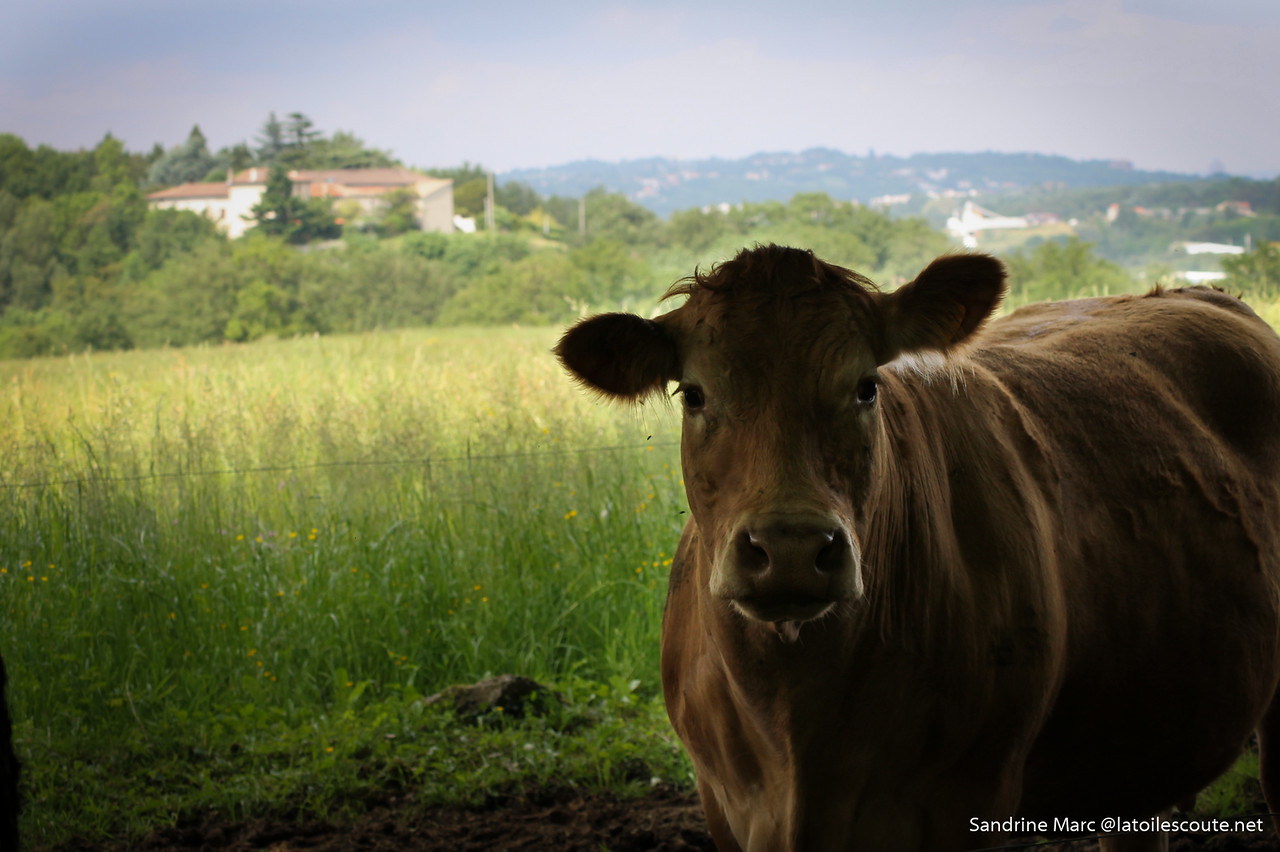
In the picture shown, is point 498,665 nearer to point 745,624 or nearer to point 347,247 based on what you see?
point 745,624

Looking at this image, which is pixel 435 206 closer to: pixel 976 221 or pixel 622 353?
pixel 976 221

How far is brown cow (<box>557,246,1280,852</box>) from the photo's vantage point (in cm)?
197

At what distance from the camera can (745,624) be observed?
2.09 m

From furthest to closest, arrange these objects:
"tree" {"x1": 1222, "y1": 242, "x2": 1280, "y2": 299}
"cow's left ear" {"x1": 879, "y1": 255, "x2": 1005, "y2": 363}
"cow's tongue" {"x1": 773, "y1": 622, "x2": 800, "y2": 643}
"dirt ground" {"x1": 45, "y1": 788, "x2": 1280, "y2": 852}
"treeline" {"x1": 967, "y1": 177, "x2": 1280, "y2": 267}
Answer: "treeline" {"x1": 967, "y1": 177, "x2": 1280, "y2": 267} < "tree" {"x1": 1222, "y1": 242, "x2": 1280, "y2": 299} < "dirt ground" {"x1": 45, "y1": 788, "x2": 1280, "y2": 852} < "cow's left ear" {"x1": 879, "y1": 255, "x2": 1005, "y2": 363} < "cow's tongue" {"x1": 773, "y1": 622, "x2": 800, "y2": 643}

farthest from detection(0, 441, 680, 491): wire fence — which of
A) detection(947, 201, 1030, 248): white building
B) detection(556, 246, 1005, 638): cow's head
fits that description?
detection(947, 201, 1030, 248): white building

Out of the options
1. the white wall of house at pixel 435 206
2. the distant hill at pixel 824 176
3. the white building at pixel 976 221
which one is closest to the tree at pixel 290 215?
the white wall of house at pixel 435 206

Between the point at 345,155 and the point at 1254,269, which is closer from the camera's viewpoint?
the point at 1254,269

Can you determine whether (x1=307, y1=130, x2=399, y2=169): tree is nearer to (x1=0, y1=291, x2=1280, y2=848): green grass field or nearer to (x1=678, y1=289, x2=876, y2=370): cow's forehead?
(x1=0, y1=291, x2=1280, y2=848): green grass field

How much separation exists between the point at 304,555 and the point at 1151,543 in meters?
4.14

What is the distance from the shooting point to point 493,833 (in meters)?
3.58

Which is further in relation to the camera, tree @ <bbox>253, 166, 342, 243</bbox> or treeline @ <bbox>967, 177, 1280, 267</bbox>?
tree @ <bbox>253, 166, 342, 243</bbox>

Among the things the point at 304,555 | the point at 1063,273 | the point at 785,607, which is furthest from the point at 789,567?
the point at 1063,273

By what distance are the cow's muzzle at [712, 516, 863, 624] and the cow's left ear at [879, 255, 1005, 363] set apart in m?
0.57

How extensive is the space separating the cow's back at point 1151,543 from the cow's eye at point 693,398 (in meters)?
0.81
